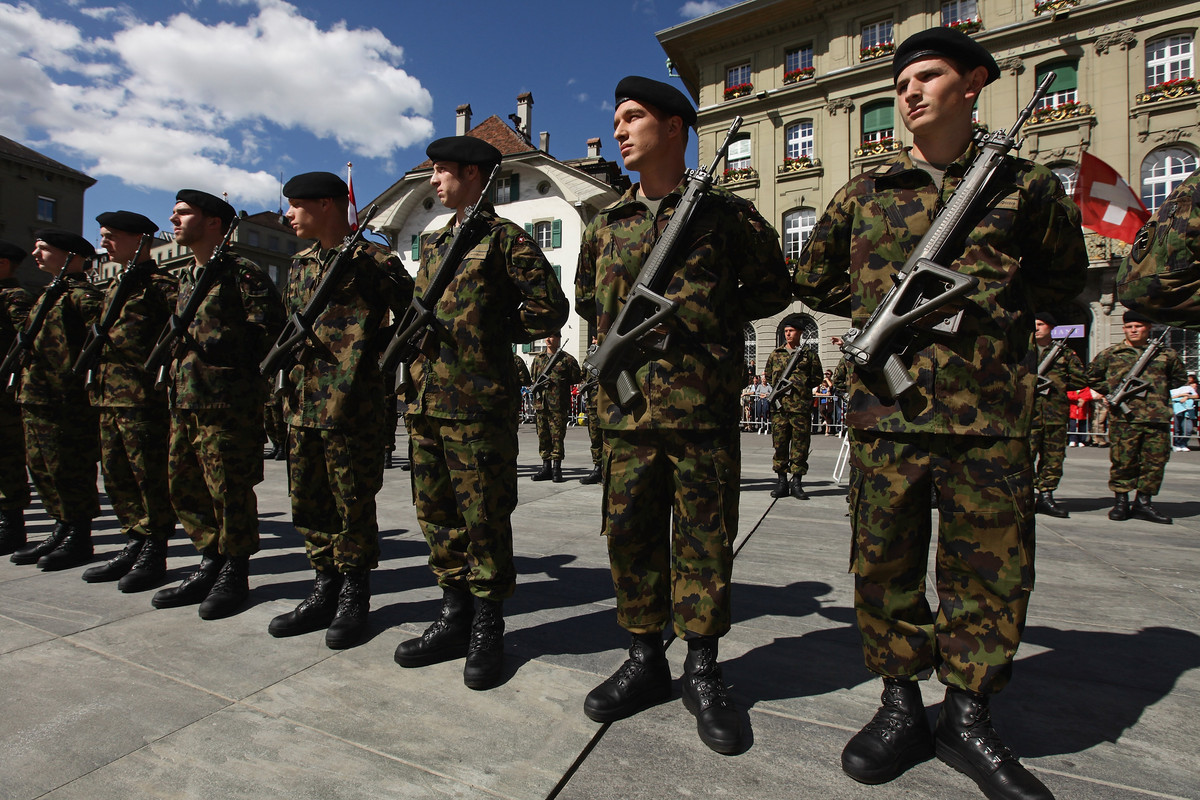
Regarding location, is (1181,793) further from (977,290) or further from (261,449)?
(261,449)

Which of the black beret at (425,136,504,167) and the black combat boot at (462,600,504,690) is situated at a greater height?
the black beret at (425,136,504,167)

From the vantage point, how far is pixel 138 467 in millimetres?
3592

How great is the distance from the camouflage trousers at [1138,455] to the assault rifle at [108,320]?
817 cm

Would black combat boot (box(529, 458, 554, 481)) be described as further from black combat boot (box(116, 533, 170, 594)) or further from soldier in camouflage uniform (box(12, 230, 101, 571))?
black combat boot (box(116, 533, 170, 594))

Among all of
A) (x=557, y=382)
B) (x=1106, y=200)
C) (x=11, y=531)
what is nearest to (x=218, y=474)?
(x=11, y=531)

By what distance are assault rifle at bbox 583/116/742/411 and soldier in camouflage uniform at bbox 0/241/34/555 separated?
4.58 m

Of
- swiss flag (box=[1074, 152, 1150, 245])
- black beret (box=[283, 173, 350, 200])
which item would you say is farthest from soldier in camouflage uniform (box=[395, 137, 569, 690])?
swiss flag (box=[1074, 152, 1150, 245])

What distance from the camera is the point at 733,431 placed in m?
2.22

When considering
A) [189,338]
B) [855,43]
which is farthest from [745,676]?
[855,43]

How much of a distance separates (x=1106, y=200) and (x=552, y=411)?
11.0m

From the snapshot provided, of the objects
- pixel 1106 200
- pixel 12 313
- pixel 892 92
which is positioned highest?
pixel 892 92

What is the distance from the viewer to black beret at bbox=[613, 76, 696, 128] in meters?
2.23

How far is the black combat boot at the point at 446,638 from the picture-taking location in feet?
8.16

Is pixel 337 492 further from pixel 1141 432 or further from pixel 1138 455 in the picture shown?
pixel 1141 432
